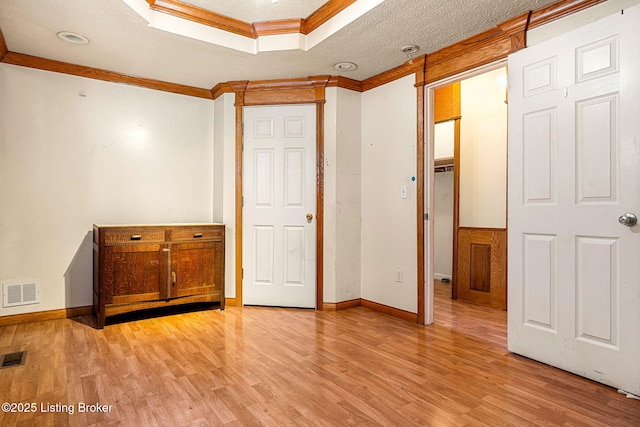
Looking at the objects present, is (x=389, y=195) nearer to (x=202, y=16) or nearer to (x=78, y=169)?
(x=202, y=16)

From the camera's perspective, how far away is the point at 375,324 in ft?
10.6

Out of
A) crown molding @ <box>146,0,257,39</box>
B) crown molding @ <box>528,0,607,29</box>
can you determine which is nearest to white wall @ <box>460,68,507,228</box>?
crown molding @ <box>528,0,607,29</box>

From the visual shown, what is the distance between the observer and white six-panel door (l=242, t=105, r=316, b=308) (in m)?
3.76

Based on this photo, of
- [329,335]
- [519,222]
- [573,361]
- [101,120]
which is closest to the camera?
[573,361]

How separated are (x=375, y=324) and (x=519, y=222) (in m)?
1.47

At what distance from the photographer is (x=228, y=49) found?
302 cm

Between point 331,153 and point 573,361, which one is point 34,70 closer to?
point 331,153

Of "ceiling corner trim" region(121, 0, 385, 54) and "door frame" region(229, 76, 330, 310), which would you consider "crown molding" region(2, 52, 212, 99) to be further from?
"ceiling corner trim" region(121, 0, 385, 54)

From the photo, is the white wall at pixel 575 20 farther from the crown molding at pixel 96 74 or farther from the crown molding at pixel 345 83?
the crown molding at pixel 96 74

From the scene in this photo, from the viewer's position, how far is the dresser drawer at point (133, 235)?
3092 mm

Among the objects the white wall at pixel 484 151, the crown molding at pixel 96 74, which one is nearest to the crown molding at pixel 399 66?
the crown molding at pixel 96 74

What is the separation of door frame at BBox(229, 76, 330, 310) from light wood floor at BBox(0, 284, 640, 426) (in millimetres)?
677

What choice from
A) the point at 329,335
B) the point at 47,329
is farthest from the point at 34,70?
the point at 329,335

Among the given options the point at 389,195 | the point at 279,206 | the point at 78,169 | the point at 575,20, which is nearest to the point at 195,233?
the point at 279,206
